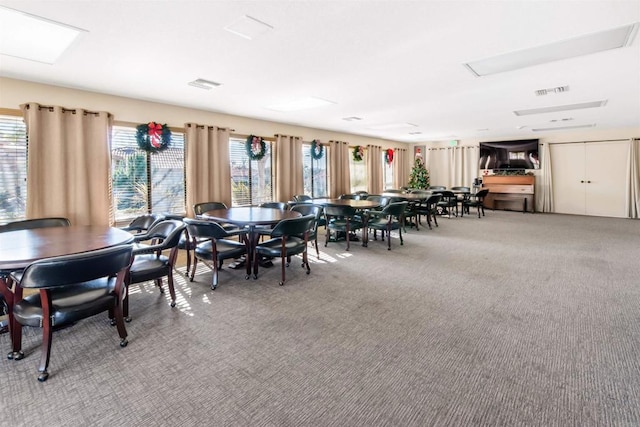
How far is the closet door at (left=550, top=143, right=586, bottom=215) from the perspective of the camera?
9773mm

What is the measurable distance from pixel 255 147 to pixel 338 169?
9.42 ft

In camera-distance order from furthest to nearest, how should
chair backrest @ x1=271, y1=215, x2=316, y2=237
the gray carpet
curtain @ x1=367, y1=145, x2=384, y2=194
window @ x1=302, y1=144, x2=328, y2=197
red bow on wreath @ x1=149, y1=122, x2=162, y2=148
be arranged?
curtain @ x1=367, y1=145, x2=384, y2=194
window @ x1=302, y1=144, x2=328, y2=197
red bow on wreath @ x1=149, y1=122, x2=162, y2=148
chair backrest @ x1=271, y1=215, x2=316, y2=237
the gray carpet

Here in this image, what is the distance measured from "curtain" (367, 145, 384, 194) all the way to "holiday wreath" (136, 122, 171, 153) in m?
6.29

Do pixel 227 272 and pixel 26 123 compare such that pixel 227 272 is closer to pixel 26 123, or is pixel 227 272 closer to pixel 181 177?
pixel 181 177

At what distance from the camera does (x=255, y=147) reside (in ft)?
22.0

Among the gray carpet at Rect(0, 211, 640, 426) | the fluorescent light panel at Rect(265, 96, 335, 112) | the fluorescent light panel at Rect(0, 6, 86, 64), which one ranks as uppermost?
the fluorescent light panel at Rect(265, 96, 335, 112)

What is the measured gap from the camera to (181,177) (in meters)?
5.72

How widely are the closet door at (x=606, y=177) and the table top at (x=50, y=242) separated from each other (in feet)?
39.7

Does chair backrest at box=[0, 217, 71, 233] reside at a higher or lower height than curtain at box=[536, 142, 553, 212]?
lower

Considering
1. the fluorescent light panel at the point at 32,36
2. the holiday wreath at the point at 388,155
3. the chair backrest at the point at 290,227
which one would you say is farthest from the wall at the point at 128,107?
the holiday wreath at the point at 388,155

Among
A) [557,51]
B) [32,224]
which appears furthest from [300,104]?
[32,224]

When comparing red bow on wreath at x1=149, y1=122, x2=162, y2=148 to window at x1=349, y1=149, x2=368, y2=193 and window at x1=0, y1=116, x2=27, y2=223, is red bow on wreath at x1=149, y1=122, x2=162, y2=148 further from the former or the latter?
window at x1=349, y1=149, x2=368, y2=193

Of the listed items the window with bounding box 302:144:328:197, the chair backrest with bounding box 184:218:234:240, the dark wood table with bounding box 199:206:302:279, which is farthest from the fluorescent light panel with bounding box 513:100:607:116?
the chair backrest with bounding box 184:218:234:240

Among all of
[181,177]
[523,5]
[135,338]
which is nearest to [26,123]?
[181,177]
